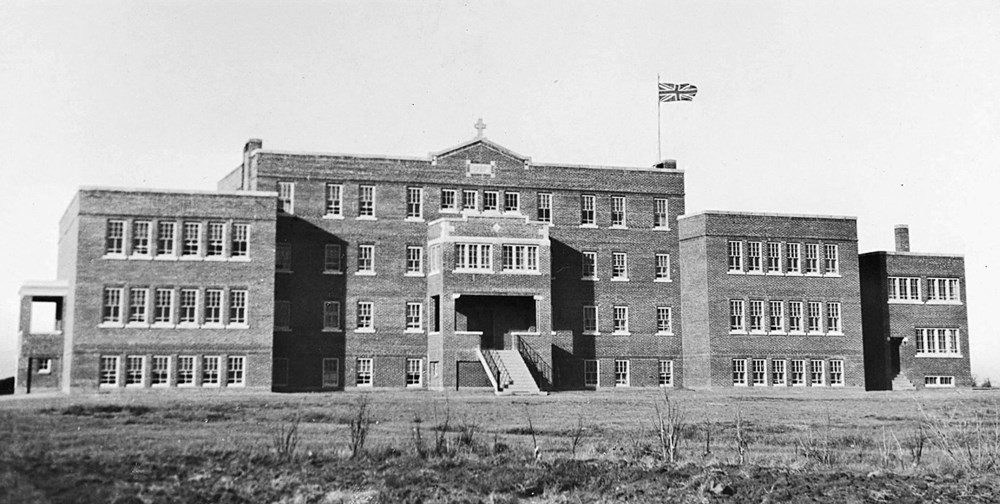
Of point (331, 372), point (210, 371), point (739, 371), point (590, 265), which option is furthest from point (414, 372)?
point (739, 371)

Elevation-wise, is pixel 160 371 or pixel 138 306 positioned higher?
pixel 138 306

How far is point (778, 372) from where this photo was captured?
2201 inches

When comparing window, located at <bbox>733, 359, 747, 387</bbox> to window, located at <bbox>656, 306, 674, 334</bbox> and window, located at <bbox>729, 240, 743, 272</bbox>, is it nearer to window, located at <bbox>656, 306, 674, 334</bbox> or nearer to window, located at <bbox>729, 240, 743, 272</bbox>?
window, located at <bbox>656, 306, 674, 334</bbox>

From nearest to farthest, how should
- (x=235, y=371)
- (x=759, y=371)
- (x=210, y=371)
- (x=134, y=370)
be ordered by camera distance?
(x=134, y=370)
(x=210, y=371)
(x=235, y=371)
(x=759, y=371)

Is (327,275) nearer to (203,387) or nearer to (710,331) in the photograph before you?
(203,387)

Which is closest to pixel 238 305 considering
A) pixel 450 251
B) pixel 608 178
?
pixel 450 251

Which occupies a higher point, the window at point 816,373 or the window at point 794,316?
the window at point 794,316

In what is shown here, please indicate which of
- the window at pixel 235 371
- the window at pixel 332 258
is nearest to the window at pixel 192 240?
the window at pixel 235 371

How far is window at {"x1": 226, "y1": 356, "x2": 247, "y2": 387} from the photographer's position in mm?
47812

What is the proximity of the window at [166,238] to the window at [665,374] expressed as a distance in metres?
24.6

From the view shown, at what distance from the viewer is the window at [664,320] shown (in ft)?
188

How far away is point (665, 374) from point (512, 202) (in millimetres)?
11692

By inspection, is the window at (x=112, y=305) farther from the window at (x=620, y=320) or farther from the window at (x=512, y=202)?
the window at (x=620, y=320)

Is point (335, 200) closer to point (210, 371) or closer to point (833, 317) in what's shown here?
point (210, 371)
